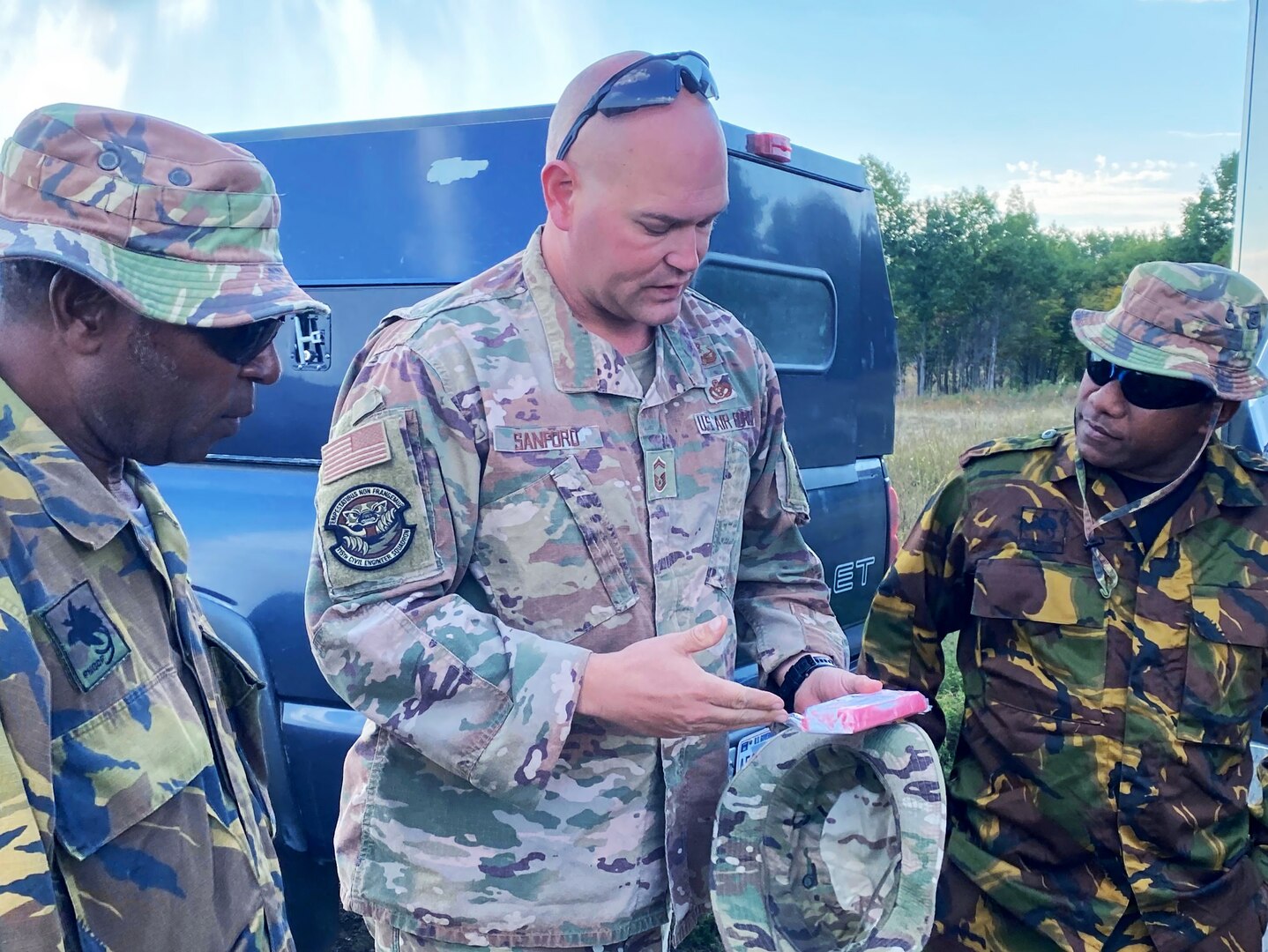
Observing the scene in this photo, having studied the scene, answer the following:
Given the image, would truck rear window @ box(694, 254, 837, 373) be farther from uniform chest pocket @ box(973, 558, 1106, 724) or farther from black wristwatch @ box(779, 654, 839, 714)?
black wristwatch @ box(779, 654, 839, 714)

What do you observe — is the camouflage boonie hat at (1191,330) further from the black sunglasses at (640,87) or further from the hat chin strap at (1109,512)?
the black sunglasses at (640,87)

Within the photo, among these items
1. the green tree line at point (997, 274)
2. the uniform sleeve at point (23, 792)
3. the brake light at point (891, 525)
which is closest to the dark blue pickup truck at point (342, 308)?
the brake light at point (891, 525)

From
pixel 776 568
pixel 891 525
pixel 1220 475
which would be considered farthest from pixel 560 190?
pixel 891 525

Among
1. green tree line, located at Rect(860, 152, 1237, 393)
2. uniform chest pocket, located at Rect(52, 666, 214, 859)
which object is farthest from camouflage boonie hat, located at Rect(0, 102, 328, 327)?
green tree line, located at Rect(860, 152, 1237, 393)

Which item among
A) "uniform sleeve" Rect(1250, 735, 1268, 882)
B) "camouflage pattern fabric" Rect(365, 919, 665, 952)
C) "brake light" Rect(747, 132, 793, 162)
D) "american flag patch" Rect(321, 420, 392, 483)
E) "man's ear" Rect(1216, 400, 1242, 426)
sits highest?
"brake light" Rect(747, 132, 793, 162)

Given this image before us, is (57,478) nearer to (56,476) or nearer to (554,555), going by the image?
(56,476)

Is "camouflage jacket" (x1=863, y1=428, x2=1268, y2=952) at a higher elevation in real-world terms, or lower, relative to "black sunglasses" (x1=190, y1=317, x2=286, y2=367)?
lower

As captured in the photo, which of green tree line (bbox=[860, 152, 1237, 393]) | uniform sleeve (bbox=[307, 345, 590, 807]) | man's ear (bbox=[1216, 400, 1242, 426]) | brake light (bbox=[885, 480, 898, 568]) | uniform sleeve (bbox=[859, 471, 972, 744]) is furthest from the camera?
green tree line (bbox=[860, 152, 1237, 393])

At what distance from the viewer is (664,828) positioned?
63.0 inches

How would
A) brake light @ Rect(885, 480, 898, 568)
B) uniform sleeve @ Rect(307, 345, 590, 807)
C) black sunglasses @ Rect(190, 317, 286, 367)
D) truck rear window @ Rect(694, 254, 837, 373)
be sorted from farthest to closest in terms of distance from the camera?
brake light @ Rect(885, 480, 898, 568) < truck rear window @ Rect(694, 254, 837, 373) < uniform sleeve @ Rect(307, 345, 590, 807) < black sunglasses @ Rect(190, 317, 286, 367)

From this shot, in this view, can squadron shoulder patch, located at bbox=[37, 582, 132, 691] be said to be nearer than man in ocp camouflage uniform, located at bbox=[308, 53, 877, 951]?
Yes

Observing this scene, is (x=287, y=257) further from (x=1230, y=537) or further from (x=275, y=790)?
(x=1230, y=537)

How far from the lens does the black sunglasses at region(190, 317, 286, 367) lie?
1234 millimetres

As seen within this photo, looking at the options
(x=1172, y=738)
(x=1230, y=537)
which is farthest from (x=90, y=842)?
(x=1230, y=537)
